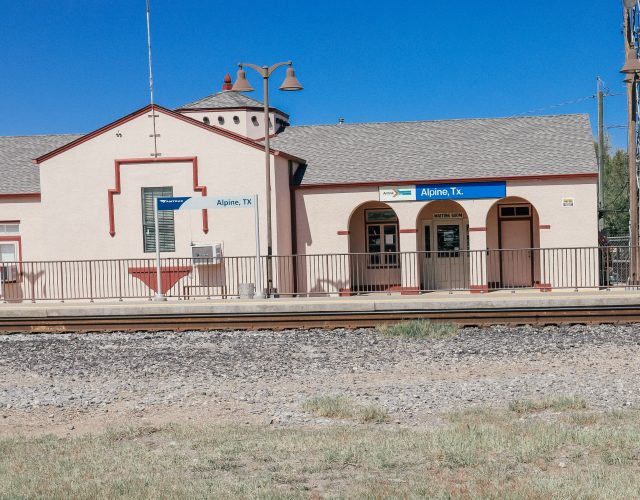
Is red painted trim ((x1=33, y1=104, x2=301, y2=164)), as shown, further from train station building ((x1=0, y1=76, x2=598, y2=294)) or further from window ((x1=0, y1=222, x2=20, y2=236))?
window ((x1=0, y1=222, x2=20, y2=236))

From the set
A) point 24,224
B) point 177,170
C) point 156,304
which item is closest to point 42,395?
point 156,304

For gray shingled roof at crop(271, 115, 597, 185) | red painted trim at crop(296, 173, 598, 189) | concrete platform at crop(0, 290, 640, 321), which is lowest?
concrete platform at crop(0, 290, 640, 321)

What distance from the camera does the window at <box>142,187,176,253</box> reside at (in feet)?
88.3

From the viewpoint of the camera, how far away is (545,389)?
36.1ft

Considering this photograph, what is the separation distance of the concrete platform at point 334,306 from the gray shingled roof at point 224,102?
14.2 m

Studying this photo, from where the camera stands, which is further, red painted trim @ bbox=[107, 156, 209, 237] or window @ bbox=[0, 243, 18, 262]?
window @ bbox=[0, 243, 18, 262]

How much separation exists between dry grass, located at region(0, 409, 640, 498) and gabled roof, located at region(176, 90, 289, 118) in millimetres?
25003

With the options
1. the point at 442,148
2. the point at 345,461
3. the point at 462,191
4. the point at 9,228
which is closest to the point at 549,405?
the point at 345,461

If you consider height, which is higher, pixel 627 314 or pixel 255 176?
pixel 255 176

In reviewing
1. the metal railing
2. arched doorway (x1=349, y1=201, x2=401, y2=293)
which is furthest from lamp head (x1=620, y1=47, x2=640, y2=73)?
arched doorway (x1=349, y1=201, x2=401, y2=293)

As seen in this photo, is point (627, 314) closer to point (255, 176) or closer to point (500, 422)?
point (500, 422)

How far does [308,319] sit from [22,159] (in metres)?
16.8

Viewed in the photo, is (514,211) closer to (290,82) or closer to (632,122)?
(632,122)

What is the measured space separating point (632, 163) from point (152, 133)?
13.7 meters
